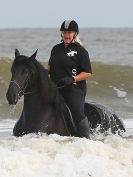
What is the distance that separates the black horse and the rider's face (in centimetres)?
56

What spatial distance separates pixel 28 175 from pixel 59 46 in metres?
2.87

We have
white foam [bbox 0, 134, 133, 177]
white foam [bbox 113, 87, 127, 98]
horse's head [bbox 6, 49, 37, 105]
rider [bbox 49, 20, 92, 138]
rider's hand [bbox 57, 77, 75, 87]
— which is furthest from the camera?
white foam [bbox 113, 87, 127, 98]

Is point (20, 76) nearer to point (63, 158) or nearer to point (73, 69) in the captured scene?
point (73, 69)

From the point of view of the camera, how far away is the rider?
25.7ft

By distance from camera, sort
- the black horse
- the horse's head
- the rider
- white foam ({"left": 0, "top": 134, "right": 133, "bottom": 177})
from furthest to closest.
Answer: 1. the rider
2. the black horse
3. the horse's head
4. white foam ({"left": 0, "top": 134, "right": 133, "bottom": 177})

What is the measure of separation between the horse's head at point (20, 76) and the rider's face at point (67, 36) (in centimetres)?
65

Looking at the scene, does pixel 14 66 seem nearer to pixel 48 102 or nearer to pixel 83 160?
pixel 48 102

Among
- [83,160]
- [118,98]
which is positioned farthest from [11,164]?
[118,98]

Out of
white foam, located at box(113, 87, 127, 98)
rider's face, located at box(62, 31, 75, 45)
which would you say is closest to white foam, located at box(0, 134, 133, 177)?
rider's face, located at box(62, 31, 75, 45)

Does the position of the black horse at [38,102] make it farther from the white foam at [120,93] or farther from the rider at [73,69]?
the white foam at [120,93]

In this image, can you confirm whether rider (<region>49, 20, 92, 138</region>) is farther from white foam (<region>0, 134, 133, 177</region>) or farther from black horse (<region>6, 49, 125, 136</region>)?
white foam (<region>0, 134, 133, 177</region>)

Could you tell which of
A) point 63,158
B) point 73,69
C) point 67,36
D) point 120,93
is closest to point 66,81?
point 73,69

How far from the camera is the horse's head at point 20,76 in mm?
7122
